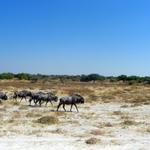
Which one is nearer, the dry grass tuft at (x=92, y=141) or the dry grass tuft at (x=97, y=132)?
the dry grass tuft at (x=92, y=141)

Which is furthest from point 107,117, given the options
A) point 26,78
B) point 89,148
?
point 26,78

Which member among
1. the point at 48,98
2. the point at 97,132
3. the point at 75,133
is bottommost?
the point at 75,133

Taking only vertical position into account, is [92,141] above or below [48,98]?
below

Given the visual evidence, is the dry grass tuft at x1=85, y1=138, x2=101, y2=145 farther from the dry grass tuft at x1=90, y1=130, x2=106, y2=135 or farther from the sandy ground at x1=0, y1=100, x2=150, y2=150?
the dry grass tuft at x1=90, y1=130, x2=106, y2=135

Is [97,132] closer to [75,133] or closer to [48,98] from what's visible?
[75,133]

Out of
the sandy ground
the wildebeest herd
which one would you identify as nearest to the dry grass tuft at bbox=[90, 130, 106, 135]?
the sandy ground

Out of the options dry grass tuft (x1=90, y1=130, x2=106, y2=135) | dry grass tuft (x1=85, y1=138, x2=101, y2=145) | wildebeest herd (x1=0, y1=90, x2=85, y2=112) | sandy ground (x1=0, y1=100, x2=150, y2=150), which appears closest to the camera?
sandy ground (x1=0, y1=100, x2=150, y2=150)

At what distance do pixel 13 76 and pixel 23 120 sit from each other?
11157 centimetres

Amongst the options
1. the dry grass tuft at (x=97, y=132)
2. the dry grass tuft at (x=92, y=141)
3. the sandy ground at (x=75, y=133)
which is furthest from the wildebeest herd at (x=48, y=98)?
the dry grass tuft at (x=92, y=141)

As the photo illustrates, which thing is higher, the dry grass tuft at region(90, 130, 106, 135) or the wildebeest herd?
the wildebeest herd

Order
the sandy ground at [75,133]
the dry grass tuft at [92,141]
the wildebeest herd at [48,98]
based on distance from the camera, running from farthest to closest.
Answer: the wildebeest herd at [48,98]
the dry grass tuft at [92,141]
the sandy ground at [75,133]

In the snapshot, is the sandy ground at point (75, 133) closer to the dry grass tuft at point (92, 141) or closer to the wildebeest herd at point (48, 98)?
the dry grass tuft at point (92, 141)

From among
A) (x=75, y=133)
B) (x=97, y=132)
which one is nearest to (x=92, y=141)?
(x=97, y=132)

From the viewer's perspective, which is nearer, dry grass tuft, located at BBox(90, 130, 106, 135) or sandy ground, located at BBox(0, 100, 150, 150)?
sandy ground, located at BBox(0, 100, 150, 150)
